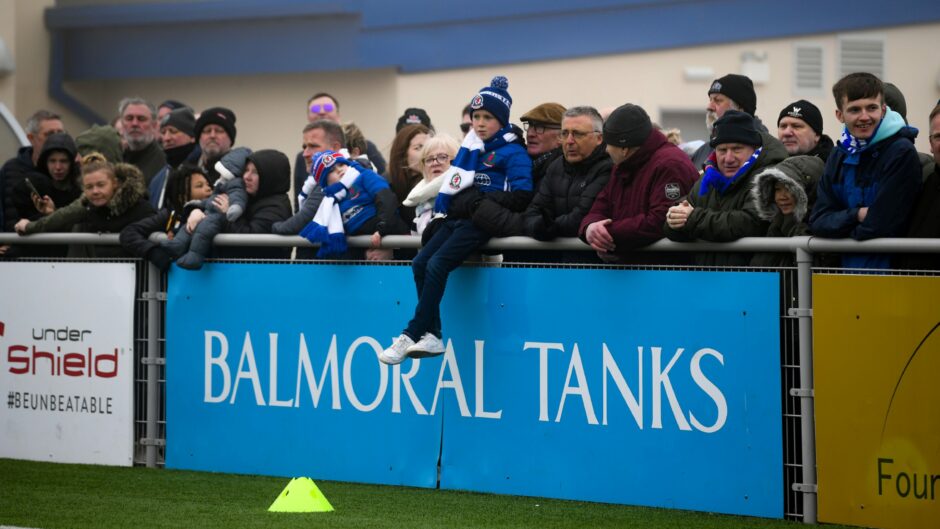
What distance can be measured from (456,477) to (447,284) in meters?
1.18

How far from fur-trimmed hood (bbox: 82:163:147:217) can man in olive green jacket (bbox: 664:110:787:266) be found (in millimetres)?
4375

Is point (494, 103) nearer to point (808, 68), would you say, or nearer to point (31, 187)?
point (31, 187)

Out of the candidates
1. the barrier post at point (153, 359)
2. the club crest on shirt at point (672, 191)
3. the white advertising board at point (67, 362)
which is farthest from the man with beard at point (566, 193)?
the white advertising board at point (67, 362)

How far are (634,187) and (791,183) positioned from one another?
948 mm

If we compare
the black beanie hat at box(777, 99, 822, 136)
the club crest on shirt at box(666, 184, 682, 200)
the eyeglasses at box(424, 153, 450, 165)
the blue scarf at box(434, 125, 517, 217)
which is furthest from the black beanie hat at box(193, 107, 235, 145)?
the black beanie hat at box(777, 99, 822, 136)

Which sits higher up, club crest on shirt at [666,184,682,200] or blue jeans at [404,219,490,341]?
club crest on shirt at [666,184,682,200]

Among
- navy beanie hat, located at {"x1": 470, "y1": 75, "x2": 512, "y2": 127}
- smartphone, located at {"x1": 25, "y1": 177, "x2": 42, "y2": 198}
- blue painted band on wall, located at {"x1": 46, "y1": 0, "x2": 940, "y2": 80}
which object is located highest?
blue painted band on wall, located at {"x1": 46, "y1": 0, "x2": 940, "y2": 80}

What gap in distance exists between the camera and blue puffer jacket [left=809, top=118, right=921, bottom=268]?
292 inches

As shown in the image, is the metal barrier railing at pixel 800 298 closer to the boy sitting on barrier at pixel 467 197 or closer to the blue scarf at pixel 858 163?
the blue scarf at pixel 858 163

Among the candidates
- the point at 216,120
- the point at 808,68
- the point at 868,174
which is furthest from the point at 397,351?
the point at 808,68

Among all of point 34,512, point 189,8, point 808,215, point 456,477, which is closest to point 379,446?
point 456,477

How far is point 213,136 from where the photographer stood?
1145cm

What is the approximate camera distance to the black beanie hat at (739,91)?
29.9 ft

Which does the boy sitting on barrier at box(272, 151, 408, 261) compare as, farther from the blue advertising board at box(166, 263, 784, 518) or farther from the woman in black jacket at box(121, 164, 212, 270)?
the woman in black jacket at box(121, 164, 212, 270)
